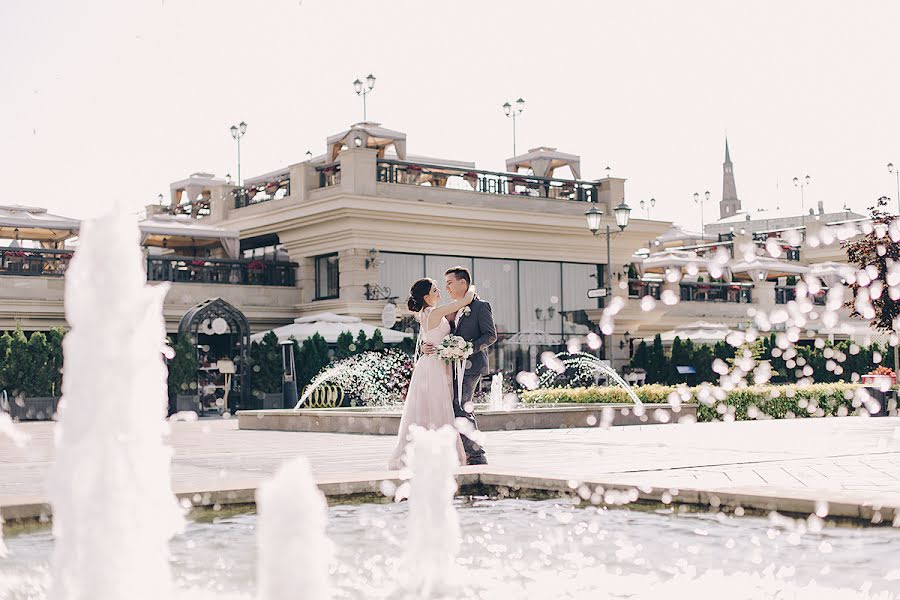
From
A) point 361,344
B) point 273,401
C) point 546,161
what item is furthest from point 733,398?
point 546,161

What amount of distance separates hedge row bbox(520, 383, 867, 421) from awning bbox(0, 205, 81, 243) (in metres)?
15.0

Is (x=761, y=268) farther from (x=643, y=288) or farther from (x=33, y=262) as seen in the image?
(x=33, y=262)

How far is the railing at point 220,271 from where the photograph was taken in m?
32.8

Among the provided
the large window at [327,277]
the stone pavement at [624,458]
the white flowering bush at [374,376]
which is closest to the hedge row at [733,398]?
the stone pavement at [624,458]

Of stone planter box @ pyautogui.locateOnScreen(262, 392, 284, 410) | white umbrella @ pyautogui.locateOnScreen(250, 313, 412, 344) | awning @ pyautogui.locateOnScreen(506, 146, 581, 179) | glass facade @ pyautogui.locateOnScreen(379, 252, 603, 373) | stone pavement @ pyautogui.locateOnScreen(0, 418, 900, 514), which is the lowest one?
stone pavement @ pyautogui.locateOnScreen(0, 418, 900, 514)

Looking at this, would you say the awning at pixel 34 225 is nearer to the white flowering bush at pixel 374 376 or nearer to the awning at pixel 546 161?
the white flowering bush at pixel 374 376

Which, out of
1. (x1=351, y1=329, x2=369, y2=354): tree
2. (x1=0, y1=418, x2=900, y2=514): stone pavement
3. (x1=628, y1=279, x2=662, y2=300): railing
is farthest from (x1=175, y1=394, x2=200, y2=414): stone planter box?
(x1=628, y1=279, x2=662, y2=300): railing

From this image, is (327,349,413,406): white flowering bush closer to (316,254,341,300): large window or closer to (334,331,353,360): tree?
(334,331,353,360): tree

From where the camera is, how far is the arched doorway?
28.5m

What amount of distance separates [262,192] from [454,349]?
1099 inches

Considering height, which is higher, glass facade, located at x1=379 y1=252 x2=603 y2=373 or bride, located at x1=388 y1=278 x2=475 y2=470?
glass facade, located at x1=379 y1=252 x2=603 y2=373

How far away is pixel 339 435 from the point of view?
59.7 ft

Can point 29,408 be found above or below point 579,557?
Result: above

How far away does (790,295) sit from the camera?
1855 inches
